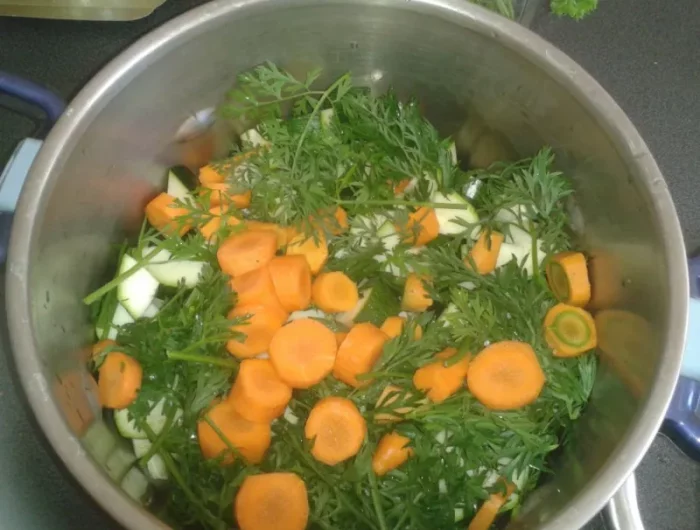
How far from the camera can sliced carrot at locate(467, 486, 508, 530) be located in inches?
36.3

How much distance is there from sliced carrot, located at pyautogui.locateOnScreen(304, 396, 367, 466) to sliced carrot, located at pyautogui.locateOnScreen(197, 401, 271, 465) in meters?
0.07

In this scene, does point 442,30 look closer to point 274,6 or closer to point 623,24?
point 274,6

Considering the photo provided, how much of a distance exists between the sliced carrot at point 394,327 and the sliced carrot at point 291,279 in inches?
5.2

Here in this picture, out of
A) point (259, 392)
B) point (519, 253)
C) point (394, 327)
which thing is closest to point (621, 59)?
point (519, 253)

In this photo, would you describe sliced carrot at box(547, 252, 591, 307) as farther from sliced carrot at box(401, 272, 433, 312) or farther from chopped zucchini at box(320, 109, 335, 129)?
chopped zucchini at box(320, 109, 335, 129)

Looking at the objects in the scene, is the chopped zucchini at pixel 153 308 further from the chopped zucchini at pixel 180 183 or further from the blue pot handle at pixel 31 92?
the blue pot handle at pixel 31 92

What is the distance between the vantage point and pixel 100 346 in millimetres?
976

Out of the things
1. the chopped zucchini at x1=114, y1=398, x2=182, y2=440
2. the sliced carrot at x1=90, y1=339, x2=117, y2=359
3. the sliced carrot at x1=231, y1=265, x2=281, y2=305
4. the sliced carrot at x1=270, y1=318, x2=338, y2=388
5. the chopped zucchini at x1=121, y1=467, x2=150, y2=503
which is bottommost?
the chopped zucchini at x1=121, y1=467, x2=150, y2=503

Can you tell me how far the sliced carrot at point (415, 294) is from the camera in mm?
1017

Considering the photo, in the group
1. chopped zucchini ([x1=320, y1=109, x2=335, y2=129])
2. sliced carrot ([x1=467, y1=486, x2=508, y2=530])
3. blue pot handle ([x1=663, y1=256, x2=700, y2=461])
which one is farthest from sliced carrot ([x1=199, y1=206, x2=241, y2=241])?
blue pot handle ([x1=663, y1=256, x2=700, y2=461])

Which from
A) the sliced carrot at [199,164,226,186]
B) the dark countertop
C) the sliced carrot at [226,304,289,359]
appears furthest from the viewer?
the dark countertop

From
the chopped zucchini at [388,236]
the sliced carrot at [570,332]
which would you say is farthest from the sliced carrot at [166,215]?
the sliced carrot at [570,332]

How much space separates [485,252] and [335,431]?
36 cm

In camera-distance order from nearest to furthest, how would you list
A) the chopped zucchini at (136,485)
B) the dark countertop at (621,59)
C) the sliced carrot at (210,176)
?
1. the chopped zucchini at (136,485)
2. the sliced carrot at (210,176)
3. the dark countertop at (621,59)
